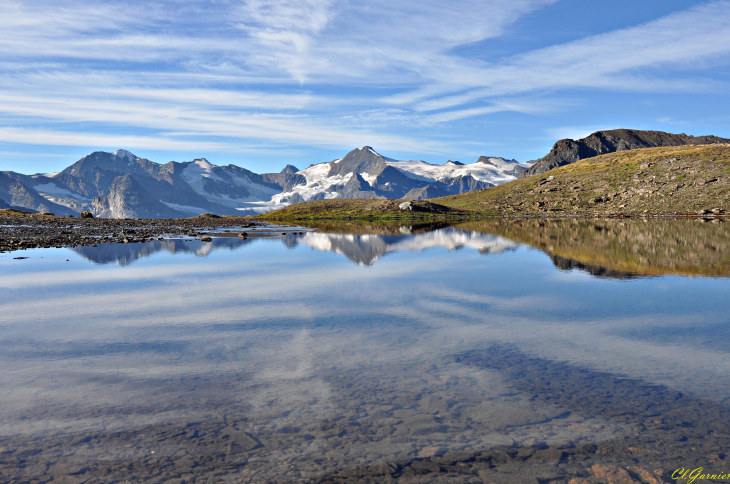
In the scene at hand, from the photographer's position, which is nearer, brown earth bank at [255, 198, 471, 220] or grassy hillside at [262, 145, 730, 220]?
grassy hillside at [262, 145, 730, 220]

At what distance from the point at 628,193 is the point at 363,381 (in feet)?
573

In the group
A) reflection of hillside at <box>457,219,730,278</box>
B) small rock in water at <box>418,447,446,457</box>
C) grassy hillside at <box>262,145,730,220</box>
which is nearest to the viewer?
small rock in water at <box>418,447,446,457</box>

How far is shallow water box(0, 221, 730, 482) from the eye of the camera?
8938mm

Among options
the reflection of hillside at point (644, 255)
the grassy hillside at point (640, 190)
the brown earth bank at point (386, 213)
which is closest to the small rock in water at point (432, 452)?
the reflection of hillside at point (644, 255)

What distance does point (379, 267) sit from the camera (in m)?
36.8

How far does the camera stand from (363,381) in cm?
1248
